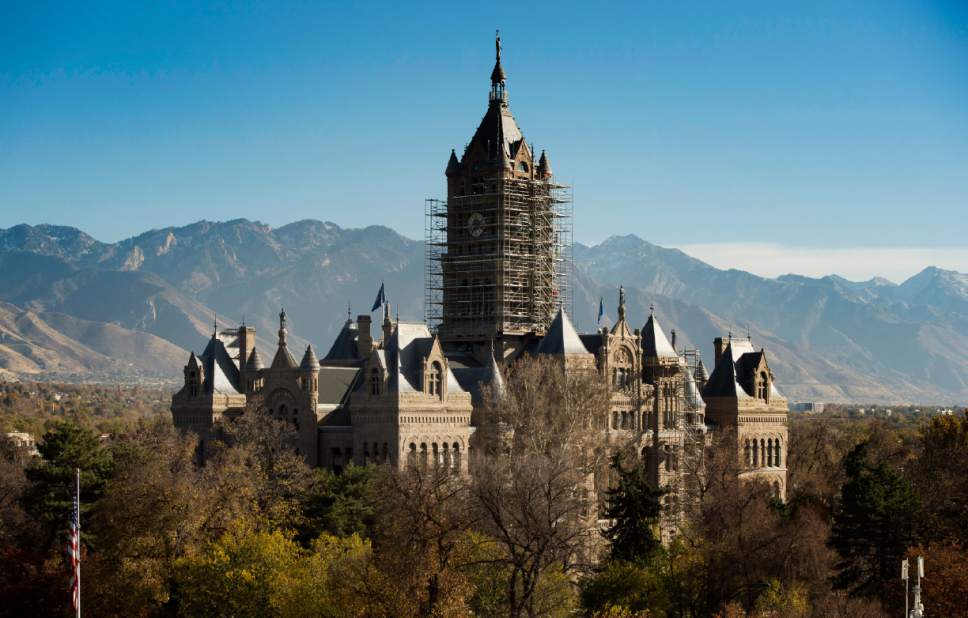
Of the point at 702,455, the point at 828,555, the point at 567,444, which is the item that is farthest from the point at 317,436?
the point at 828,555

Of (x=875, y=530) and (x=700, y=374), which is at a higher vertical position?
(x=700, y=374)

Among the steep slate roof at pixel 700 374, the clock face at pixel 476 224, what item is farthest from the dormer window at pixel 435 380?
the steep slate roof at pixel 700 374

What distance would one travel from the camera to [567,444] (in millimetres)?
96438

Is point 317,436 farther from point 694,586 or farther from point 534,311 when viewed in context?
point 694,586

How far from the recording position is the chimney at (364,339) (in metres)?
119

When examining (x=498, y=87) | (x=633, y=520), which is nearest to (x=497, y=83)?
(x=498, y=87)

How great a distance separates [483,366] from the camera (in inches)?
4562

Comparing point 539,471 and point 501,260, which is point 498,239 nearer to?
point 501,260

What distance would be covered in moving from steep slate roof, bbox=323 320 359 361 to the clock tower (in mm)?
7001

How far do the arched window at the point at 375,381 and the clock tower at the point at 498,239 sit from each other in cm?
1837

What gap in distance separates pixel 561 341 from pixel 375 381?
1393cm

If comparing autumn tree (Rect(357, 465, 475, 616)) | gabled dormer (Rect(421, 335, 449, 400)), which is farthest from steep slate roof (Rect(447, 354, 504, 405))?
autumn tree (Rect(357, 465, 475, 616))

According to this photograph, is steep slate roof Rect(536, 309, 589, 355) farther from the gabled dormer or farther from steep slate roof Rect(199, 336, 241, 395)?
steep slate roof Rect(199, 336, 241, 395)

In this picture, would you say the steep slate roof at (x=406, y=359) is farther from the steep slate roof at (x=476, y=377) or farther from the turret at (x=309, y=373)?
the turret at (x=309, y=373)
